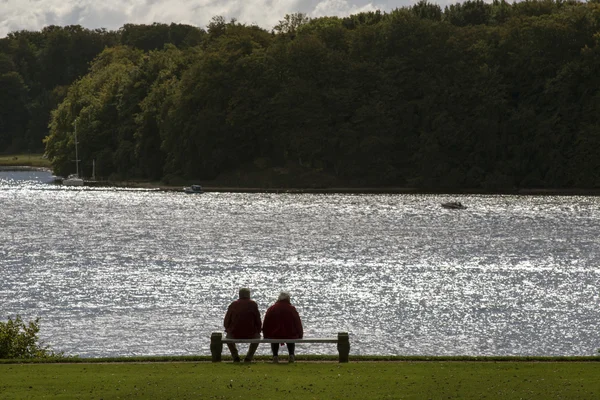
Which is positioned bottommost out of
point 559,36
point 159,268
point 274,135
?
point 159,268

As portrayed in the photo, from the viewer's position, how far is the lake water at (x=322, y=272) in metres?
44.9

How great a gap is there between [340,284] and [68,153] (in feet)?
396

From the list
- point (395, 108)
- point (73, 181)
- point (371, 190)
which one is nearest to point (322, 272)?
point (395, 108)

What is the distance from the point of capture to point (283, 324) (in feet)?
87.4

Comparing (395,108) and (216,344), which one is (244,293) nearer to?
(216,344)

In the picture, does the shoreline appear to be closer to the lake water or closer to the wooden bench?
the lake water

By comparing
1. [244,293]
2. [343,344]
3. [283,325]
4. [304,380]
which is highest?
[244,293]

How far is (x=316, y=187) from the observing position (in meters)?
153

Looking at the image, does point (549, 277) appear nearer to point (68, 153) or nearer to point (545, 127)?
point (545, 127)

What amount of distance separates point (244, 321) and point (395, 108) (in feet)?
402

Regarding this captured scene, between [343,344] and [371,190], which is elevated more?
[371,190]

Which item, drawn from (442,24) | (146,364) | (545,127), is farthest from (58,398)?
(442,24)

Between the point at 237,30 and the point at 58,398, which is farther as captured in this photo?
the point at 237,30

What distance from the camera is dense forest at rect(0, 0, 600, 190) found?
144000 mm
